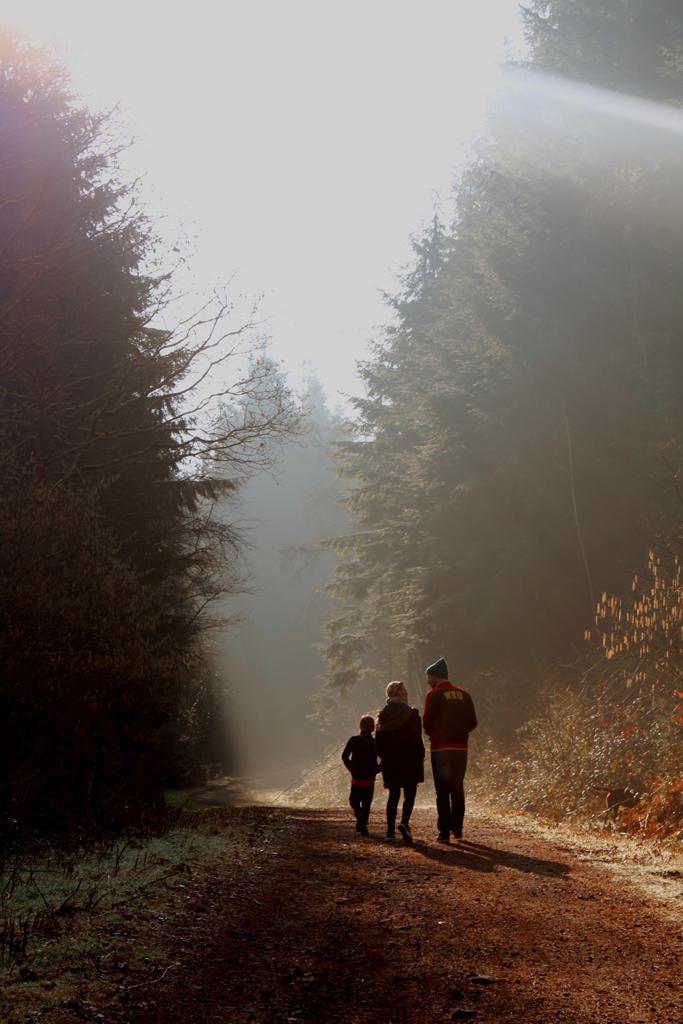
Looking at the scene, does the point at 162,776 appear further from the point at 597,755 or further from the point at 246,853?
the point at 597,755

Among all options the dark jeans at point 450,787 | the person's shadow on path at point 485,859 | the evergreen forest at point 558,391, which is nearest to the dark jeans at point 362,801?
the dark jeans at point 450,787

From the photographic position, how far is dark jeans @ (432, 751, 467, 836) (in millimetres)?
11117

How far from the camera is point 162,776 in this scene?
46.3 ft

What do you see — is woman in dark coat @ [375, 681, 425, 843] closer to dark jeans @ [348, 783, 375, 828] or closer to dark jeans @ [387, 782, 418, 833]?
dark jeans @ [387, 782, 418, 833]

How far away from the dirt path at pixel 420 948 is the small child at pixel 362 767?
3.25 meters

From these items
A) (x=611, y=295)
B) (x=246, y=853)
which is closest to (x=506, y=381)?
(x=611, y=295)

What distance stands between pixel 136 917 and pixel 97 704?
12.0 ft

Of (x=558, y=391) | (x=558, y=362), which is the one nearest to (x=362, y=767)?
(x=558, y=391)

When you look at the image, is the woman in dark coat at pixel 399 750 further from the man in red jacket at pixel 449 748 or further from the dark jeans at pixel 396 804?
the man in red jacket at pixel 449 748

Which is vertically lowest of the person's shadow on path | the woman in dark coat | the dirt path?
the person's shadow on path

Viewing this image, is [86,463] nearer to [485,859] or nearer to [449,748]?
[449,748]

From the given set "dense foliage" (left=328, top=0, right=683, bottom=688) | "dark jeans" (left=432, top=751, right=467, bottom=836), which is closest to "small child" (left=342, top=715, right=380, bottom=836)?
"dark jeans" (left=432, top=751, right=467, bottom=836)

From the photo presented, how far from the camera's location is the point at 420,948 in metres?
5.70

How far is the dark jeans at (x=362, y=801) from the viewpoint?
12.4m
